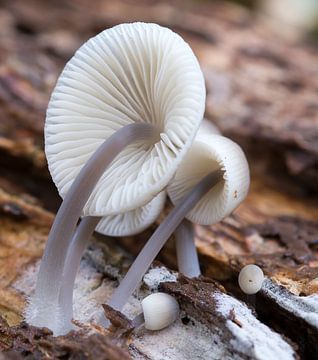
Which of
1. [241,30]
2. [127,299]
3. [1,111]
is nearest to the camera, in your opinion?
[127,299]

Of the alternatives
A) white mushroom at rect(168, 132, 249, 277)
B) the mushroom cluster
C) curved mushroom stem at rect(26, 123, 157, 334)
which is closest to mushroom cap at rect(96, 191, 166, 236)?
the mushroom cluster

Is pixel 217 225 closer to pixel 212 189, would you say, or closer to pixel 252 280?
pixel 212 189

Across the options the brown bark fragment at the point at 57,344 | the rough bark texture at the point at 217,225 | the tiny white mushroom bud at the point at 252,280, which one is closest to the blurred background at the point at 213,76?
the rough bark texture at the point at 217,225

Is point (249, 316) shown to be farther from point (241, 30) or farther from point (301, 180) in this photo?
point (241, 30)

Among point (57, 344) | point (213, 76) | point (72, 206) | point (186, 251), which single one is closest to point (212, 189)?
point (186, 251)

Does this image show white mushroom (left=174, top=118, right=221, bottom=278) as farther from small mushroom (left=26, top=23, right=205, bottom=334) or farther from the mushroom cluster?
small mushroom (left=26, top=23, right=205, bottom=334)

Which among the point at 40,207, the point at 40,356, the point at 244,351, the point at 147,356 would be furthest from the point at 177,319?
the point at 40,207

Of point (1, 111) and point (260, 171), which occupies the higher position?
point (260, 171)
